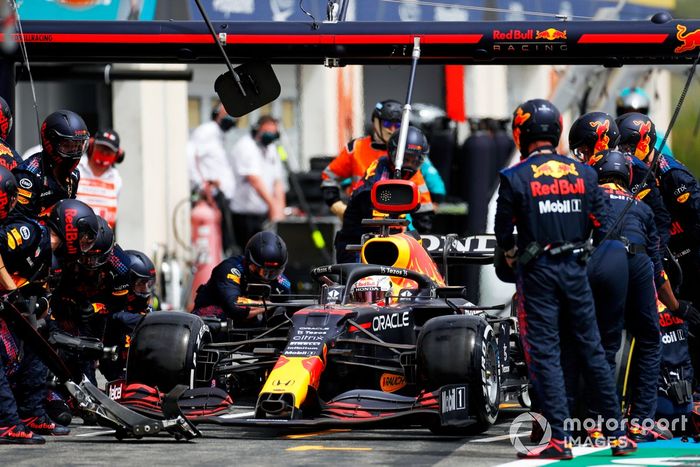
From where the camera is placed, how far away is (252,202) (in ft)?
71.8

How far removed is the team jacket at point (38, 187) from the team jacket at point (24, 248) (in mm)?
277

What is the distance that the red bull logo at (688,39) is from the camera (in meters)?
13.4

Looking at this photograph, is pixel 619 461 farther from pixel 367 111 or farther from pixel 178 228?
pixel 367 111

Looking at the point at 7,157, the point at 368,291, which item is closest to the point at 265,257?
the point at 368,291

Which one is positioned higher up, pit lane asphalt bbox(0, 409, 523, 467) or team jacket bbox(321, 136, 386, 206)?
team jacket bbox(321, 136, 386, 206)

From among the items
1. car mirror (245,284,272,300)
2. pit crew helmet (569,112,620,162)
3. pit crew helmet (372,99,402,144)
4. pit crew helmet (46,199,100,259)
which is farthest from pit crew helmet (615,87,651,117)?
pit crew helmet (46,199,100,259)

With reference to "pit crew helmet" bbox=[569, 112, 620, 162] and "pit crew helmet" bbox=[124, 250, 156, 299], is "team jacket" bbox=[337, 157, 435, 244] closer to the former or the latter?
"pit crew helmet" bbox=[124, 250, 156, 299]

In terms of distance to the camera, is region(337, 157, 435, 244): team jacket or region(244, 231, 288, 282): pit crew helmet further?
region(337, 157, 435, 244): team jacket

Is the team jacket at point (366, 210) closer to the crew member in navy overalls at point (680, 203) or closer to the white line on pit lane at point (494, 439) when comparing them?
the crew member in navy overalls at point (680, 203)

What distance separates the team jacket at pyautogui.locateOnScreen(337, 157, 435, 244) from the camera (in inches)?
579

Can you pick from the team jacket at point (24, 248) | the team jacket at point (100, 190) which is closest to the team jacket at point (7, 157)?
Result: the team jacket at point (24, 248)

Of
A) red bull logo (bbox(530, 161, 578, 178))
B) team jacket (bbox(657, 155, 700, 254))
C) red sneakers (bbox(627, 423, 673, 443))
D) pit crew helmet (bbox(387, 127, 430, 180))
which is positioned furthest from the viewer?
pit crew helmet (bbox(387, 127, 430, 180))

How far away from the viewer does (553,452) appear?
31.9 ft

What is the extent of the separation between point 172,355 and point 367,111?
17472mm
